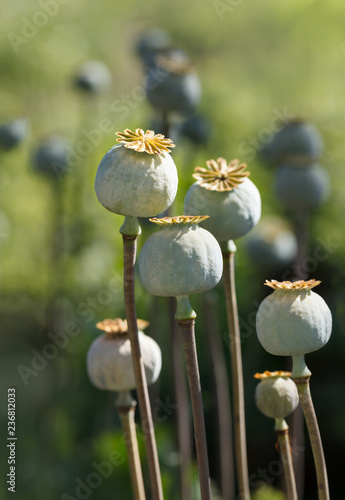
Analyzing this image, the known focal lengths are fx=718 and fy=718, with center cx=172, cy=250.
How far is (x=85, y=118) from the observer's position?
2.50 meters

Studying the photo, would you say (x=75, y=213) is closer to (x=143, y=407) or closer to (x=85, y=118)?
(x=85, y=118)

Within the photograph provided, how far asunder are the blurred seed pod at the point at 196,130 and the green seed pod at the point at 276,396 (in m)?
1.08

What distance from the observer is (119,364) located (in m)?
0.62

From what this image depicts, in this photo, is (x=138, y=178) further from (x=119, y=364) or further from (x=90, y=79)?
(x=90, y=79)

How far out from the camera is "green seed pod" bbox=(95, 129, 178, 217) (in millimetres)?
488

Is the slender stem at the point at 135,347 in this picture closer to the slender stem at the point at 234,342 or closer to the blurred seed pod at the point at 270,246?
the slender stem at the point at 234,342

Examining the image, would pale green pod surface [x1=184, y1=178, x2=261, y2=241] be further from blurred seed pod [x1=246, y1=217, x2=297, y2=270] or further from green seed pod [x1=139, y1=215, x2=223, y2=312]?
blurred seed pod [x1=246, y1=217, x2=297, y2=270]

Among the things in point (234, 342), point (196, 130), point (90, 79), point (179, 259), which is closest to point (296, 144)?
point (196, 130)

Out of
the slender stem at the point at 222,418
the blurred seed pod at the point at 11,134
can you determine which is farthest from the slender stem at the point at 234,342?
the blurred seed pod at the point at 11,134

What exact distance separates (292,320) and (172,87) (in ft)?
2.83

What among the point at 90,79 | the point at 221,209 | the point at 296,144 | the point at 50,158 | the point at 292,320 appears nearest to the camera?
the point at 292,320

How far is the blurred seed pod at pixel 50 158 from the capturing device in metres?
1.58

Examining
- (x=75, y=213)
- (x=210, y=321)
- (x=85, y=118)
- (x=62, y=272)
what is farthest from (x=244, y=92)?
(x=210, y=321)

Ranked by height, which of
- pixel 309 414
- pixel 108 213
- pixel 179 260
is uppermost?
pixel 108 213
